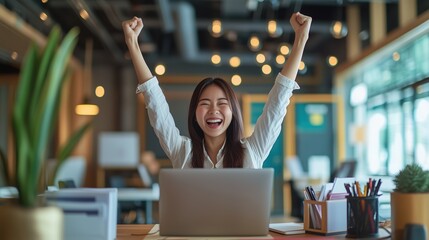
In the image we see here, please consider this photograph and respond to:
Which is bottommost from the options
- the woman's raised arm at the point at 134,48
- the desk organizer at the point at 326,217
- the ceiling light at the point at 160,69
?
the desk organizer at the point at 326,217

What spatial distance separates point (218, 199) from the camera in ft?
6.49

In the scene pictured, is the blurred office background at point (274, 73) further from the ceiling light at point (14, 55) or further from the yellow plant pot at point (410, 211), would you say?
the yellow plant pot at point (410, 211)

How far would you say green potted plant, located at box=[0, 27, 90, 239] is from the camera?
57.7 inches

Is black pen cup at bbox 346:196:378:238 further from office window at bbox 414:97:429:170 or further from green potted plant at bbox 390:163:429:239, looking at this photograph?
office window at bbox 414:97:429:170

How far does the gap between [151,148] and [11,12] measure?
22.5 feet

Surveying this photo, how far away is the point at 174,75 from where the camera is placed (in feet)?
44.8

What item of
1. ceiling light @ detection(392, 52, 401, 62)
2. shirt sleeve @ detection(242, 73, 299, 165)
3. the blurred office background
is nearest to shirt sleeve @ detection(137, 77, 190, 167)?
shirt sleeve @ detection(242, 73, 299, 165)

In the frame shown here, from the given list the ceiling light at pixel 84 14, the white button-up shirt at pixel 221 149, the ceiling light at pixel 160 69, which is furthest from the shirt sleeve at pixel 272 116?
the ceiling light at pixel 160 69

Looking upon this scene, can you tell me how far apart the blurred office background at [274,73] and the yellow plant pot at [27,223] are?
497 centimetres

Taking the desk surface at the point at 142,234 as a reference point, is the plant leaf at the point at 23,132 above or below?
above

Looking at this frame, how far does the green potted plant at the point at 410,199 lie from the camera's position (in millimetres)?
1947

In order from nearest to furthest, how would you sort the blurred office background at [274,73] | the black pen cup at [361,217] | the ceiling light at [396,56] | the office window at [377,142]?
the black pen cup at [361,217] → the blurred office background at [274,73] → the ceiling light at [396,56] → the office window at [377,142]

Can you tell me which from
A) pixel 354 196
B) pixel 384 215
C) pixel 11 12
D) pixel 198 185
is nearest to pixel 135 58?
pixel 198 185

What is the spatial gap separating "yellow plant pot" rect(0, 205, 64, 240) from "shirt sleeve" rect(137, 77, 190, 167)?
3.32ft
